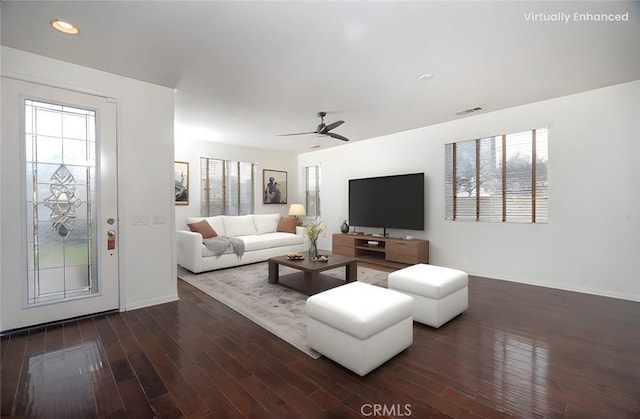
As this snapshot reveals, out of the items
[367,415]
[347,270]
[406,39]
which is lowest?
[367,415]

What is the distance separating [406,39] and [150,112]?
9.42ft

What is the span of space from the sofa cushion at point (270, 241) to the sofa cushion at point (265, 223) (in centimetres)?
22

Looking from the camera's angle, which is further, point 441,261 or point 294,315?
point 441,261

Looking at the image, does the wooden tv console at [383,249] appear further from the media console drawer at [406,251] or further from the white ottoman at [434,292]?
the white ottoman at [434,292]

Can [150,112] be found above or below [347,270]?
above

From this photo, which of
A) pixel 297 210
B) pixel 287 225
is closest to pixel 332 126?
pixel 287 225

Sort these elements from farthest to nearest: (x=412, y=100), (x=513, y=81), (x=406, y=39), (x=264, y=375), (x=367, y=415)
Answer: (x=412, y=100)
(x=513, y=81)
(x=406, y=39)
(x=264, y=375)
(x=367, y=415)

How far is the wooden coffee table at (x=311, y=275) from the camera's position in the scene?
3.54 metres

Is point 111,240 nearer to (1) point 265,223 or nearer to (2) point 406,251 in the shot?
(1) point 265,223

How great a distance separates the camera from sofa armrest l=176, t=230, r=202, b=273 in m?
4.65

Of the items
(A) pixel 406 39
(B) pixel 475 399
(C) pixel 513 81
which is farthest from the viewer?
(C) pixel 513 81

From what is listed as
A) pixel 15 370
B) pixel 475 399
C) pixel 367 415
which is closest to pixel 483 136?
pixel 475 399

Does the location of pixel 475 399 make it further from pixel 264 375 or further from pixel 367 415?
pixel 264 375

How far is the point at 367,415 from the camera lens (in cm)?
158
